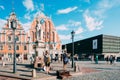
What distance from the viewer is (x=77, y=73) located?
18.0 meters

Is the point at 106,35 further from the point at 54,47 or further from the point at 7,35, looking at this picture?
the point at 7,35

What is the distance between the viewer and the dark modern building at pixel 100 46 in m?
86.9

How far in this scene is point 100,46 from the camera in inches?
3440

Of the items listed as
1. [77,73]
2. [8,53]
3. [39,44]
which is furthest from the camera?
[8,53]

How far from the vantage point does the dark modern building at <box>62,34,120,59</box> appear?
86875 mm

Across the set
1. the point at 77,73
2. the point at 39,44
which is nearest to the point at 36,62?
the point at 39,44

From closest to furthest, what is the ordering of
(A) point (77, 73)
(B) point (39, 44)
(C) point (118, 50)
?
(A) point (77, 73), (B) point (39, 44), (C) point (118, 50)

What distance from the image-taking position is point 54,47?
68250 millimetres

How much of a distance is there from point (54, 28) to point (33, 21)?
7770 millimetres

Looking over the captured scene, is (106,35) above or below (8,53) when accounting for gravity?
above

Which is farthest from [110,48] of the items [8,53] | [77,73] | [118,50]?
[77,73]

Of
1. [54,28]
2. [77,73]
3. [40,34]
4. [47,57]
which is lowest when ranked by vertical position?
[77,73]

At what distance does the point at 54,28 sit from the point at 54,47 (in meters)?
6.83

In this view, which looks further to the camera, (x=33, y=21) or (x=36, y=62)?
(x=33, y=21)
